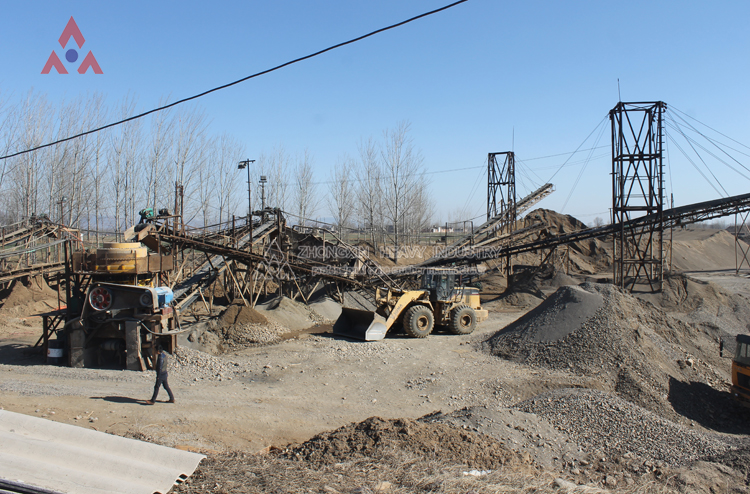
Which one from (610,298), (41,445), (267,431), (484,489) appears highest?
(610,298)

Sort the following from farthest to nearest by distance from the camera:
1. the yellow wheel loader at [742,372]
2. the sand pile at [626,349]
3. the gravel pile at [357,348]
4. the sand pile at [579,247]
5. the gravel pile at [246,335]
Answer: the sand pile at [579,247], the gravel pile at [246,335], the gravel pile at [357,348], the sand pile at [626,349], the yellow wheel loader at [742,372]

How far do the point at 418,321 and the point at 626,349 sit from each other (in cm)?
628

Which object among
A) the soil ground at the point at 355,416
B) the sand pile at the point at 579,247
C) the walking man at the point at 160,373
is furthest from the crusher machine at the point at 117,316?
the sand pile at the point at 579,247

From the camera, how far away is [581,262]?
3759 cm

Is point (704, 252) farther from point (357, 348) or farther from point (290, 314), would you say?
point (357, 348)

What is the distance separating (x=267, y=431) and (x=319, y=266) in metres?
12.9

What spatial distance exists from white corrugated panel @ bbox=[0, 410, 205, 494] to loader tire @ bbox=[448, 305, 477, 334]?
11322 millimetres

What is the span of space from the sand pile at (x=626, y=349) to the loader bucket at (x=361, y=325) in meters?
3.21

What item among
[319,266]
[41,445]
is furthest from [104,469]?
[319,266]

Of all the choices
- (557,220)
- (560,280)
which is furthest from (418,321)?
(557,220)

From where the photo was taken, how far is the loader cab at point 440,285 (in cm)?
1631

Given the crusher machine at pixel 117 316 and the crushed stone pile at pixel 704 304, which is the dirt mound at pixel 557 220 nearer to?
the crushed stone pile at pixel 704 304

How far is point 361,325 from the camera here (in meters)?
15.6

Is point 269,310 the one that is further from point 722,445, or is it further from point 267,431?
point 722,445
